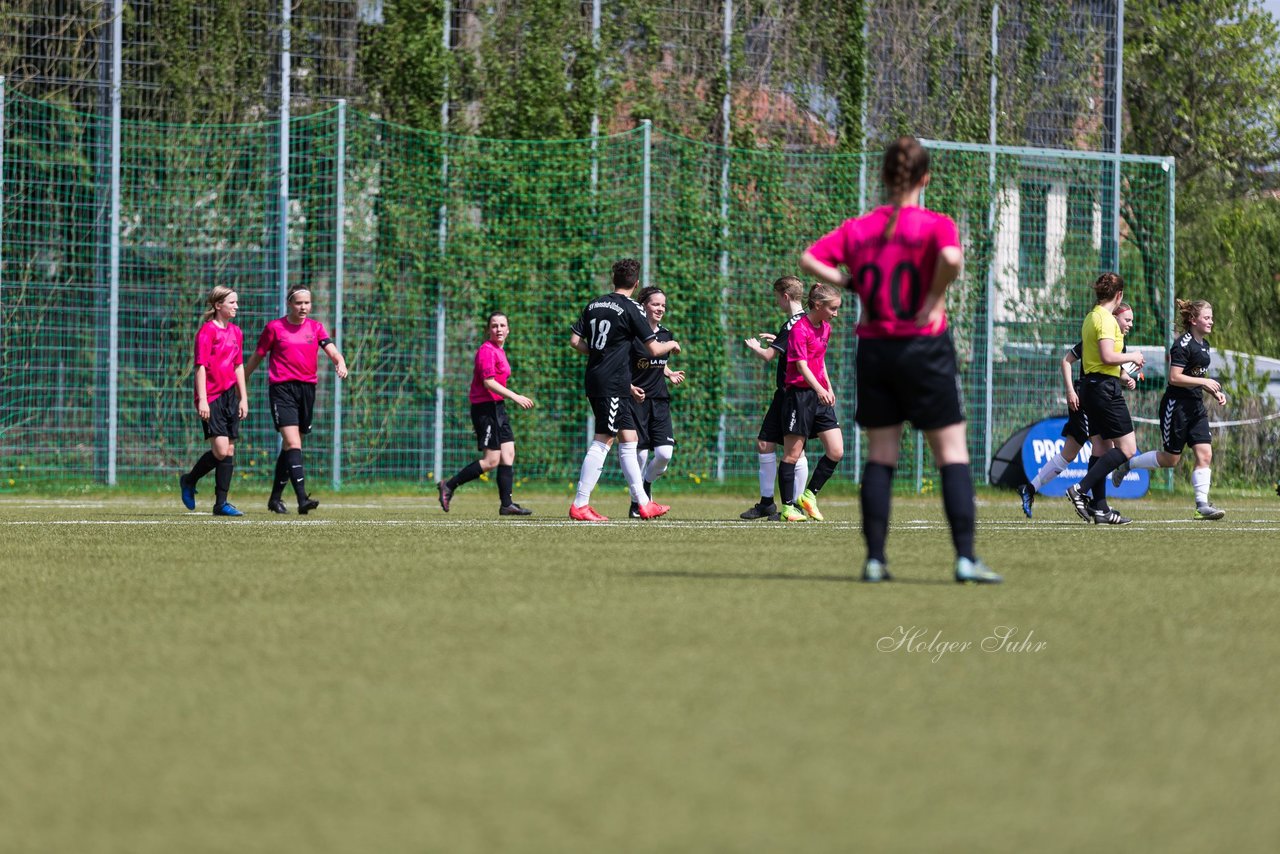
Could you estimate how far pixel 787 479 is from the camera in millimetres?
12305

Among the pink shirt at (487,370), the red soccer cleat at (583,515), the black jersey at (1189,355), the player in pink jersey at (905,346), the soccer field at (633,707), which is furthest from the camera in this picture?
the pink shirt at (487,370)

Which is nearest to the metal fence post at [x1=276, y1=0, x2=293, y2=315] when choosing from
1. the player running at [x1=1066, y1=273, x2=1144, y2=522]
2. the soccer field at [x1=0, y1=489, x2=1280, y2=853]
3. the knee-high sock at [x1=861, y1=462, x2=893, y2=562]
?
the player running at [x1=1066, y1=273, x2=1144, y2=522]

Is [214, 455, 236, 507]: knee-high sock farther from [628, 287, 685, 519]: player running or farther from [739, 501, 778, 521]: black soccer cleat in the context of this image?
[739, 501, 778, 521]: black soccer cleat

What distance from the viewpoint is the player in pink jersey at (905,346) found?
6.50 meters

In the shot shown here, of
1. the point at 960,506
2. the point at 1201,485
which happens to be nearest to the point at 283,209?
the point at 1201,485

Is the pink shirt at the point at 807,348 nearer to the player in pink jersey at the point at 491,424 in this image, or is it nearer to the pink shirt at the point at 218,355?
the player in pink jersey at the point at 491,424

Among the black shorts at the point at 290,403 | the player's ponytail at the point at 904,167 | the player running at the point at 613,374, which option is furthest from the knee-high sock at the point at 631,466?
the player's ponytail at the point at 904,167

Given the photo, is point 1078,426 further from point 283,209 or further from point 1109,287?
point 283,209

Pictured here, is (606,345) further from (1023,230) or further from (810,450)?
(1023,230)

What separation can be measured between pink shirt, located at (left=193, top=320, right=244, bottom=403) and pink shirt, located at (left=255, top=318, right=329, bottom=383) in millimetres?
192

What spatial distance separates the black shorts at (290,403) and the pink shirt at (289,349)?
5cm

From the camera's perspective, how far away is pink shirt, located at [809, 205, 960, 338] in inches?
257

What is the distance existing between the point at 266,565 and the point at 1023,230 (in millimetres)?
12793

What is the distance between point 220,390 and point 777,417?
4179mm
